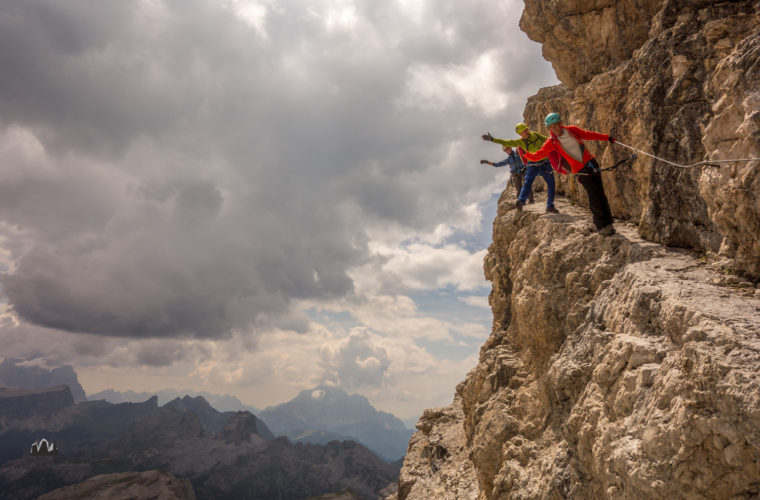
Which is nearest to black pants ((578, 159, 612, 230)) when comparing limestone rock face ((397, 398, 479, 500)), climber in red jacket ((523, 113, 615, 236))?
climber in red jacket ((523, 113, 615, 236))

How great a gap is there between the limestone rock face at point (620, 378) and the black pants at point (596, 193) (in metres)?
0.62

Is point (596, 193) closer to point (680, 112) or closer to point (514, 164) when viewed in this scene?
point (680, 112)

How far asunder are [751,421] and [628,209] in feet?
32.2

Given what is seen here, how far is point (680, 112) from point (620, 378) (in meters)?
7.88

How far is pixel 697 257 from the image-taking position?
31.3ft

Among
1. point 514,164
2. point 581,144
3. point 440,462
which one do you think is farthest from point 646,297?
point 440,462

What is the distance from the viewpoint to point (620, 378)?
7836mm

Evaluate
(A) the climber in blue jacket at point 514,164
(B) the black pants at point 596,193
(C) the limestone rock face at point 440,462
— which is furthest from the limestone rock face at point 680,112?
(C) the limestone rock face at point 440,462

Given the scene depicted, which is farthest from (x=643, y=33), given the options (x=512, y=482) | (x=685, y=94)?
(x=512, y=482)

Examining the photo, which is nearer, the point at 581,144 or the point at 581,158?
the point at 581,158

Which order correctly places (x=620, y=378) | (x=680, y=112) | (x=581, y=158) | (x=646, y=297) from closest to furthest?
1. (x=620, y=378)
2. (x=646, y=297)
3. (x=680, y=112)
4. (x=581, y=158)

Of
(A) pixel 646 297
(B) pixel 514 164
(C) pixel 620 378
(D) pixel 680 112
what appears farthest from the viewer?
(B) pixel 514 164

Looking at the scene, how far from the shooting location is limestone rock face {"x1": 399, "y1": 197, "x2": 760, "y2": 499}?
19.0 feet

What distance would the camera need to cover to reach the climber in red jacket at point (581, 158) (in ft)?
38.8
